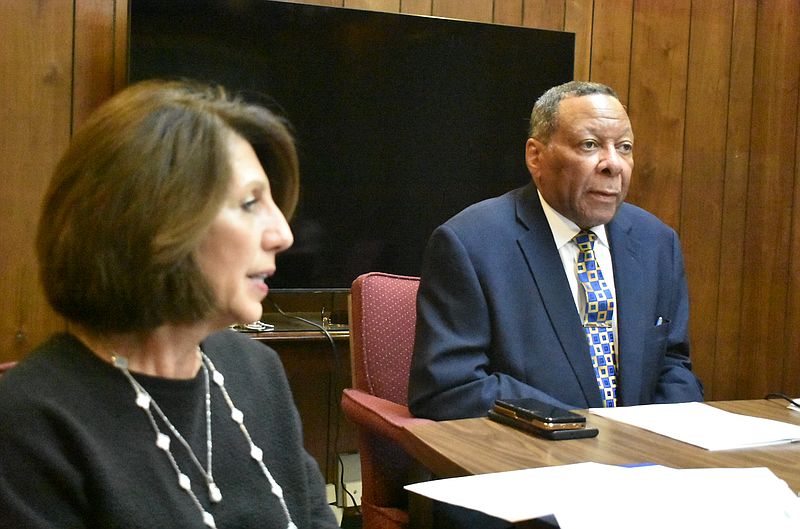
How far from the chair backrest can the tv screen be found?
2.55 ft

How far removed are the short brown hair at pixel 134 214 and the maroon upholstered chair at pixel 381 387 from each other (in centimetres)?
88

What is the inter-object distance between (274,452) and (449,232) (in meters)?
0.95

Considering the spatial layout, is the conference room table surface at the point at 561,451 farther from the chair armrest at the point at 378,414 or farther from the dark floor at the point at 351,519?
the dark floor at the point at 351,519

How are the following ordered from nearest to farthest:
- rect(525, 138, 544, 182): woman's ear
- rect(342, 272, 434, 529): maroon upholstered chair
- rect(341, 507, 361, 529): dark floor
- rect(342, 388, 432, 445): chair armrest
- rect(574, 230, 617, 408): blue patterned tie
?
rect(342, 388, 432, 445): chair armrest < rect(342, 272, 434, 529): maroon upholstered chair < rect(574, 230, 617, 408): blue patterned tie < rect(525, 138, 544, 182): woman's ear < rect(341, 507, 361, 529): dark floor

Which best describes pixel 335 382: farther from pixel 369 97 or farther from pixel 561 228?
pixel 561 228

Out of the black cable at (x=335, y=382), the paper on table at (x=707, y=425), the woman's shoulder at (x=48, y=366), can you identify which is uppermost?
the woman's shoulder at (x=48, y=366)

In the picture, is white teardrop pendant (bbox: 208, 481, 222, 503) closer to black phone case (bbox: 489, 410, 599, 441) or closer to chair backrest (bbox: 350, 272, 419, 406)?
black phone case (bbox: 489, 410, 599, 441)

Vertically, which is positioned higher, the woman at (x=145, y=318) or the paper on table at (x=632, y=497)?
the woman at (x=145, y=318)

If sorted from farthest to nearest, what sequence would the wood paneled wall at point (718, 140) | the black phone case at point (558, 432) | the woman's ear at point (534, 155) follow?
1. the wood paneled wall at point (718, 140)
2. the woman's ear at point (534, 155)
3. the black phone case at point (558, 432)

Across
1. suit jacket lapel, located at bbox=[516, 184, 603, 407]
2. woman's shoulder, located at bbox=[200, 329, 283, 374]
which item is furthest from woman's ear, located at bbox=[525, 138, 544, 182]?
woman's shoulder, located at bbox=[200, 329, 283, 374]

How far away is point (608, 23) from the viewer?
347 cm

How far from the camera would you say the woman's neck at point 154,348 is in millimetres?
993

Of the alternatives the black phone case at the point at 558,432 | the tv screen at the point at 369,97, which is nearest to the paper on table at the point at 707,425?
the black phone case at the point at 558,432

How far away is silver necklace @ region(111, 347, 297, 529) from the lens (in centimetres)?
98
